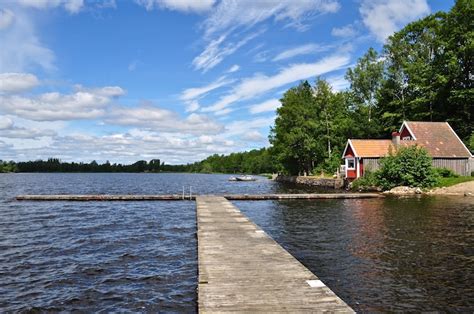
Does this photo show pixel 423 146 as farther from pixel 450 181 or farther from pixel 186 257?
pixel 186 257

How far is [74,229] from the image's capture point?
2223cm

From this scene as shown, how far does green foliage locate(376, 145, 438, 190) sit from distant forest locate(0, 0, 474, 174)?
1012 centimetres

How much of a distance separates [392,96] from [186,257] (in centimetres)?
6114

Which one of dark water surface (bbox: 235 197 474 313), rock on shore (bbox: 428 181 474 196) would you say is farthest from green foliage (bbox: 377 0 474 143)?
dark water surface (bbox: 235 197 474 313)

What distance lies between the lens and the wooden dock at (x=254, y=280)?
827 centimetres

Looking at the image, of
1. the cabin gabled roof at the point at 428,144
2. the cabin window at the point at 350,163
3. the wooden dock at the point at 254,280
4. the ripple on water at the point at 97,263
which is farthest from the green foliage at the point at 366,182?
the wooden dock at the point at 254,280

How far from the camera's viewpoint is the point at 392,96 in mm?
67938

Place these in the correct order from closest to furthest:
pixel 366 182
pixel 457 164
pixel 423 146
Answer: pixel 457 164, pixel 366 182, pixel 423 146

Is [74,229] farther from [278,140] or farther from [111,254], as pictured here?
[278,140]

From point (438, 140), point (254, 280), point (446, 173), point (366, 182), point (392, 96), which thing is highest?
point (392, 96)

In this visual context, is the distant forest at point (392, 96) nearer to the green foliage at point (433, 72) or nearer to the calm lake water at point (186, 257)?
the green foliage at point (433, 72)

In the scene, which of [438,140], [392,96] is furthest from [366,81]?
[438,140]

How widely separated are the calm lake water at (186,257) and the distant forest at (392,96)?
34.3m

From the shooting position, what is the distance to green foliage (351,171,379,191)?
152 ft
